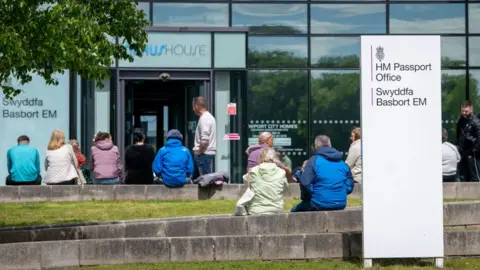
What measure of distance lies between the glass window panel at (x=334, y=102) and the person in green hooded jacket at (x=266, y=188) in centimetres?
1105

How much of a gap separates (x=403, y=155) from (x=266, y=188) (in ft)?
11.0

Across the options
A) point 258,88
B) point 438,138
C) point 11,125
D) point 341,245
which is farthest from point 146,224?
point 258,88

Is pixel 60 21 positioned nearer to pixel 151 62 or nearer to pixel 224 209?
pixel 224 209

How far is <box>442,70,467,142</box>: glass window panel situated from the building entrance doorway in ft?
18.9

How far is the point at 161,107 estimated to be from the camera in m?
28.4

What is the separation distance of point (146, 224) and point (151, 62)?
36.8ft

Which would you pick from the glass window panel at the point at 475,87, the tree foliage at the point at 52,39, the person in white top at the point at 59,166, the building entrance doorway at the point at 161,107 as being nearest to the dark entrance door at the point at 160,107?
the building entrance doorway at the point at 161,107

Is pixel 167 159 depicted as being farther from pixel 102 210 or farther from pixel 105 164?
pixel 102 210

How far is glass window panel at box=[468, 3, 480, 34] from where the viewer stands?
1061 inches

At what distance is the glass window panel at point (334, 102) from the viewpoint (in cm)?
2642

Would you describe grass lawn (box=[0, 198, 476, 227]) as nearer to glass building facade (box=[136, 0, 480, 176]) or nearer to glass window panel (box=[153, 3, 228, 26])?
glass building facade (box=[136, 0, 480, 176])

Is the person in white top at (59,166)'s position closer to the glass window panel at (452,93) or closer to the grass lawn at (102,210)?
the grass lawn at (102,210)

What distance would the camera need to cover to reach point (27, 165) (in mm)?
20578

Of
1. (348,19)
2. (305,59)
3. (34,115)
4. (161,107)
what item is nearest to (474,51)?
(348,19)
